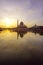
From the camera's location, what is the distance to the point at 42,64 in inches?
337

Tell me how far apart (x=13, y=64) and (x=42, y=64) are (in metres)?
1.91

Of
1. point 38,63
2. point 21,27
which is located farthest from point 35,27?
point 38,63

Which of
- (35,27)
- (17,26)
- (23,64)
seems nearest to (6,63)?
(23,64)

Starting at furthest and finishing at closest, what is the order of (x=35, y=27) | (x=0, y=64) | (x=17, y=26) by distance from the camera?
(x=17, y=26), (x=35, y=27), (x=0, y=64)

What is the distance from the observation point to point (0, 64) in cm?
849

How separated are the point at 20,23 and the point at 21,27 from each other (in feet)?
13.6

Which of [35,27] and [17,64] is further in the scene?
[35,27]

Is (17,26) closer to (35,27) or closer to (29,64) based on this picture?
(35,27)

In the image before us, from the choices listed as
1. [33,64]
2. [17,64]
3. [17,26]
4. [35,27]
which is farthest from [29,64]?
[17,26]

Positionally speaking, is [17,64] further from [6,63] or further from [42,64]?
[42,64]

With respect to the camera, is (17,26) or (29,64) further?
(17,26)

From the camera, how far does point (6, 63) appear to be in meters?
8.80

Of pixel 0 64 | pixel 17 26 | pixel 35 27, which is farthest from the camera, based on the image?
pixel 17 26

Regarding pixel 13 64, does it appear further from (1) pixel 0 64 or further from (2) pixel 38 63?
(2) pixel 38 63
